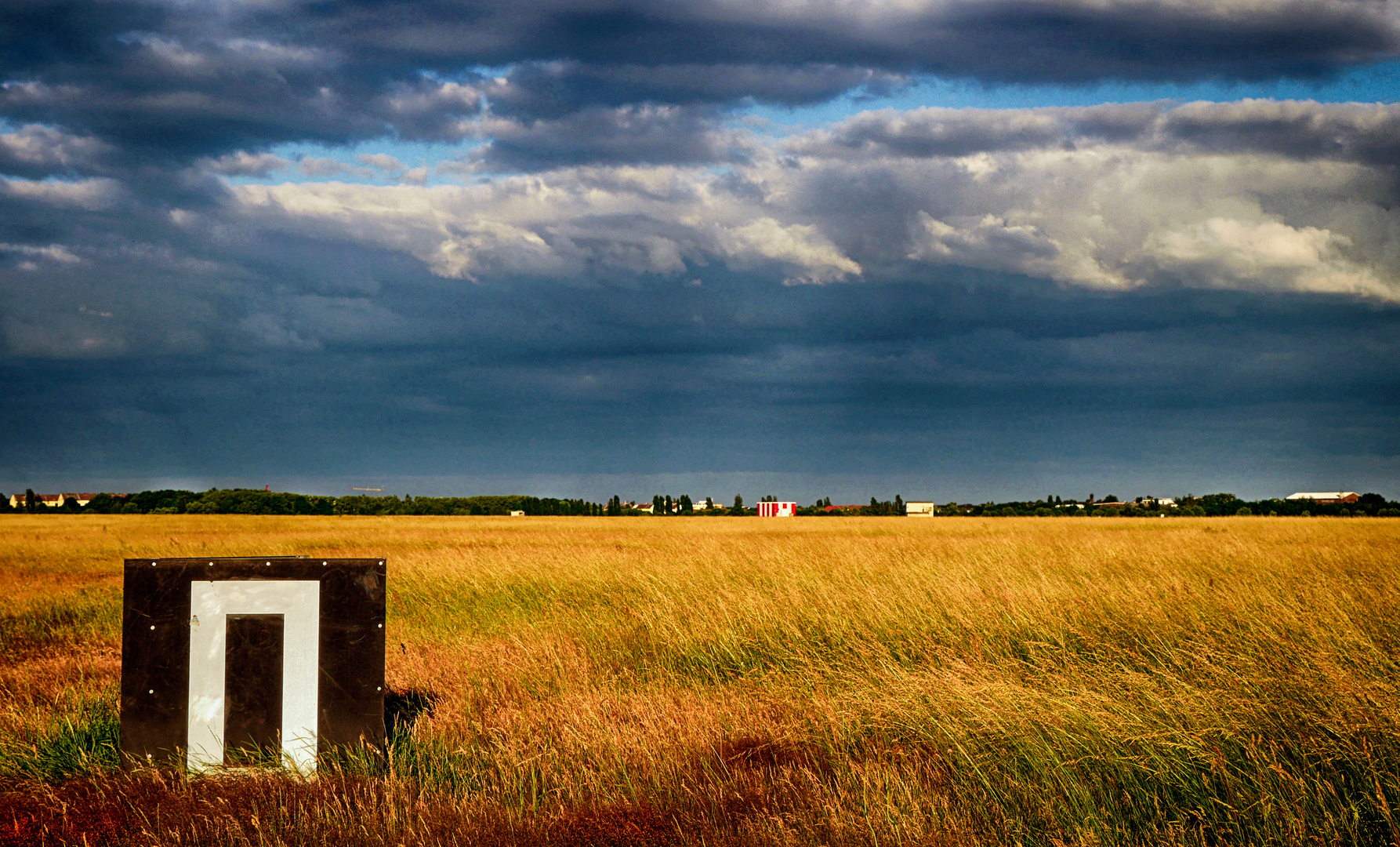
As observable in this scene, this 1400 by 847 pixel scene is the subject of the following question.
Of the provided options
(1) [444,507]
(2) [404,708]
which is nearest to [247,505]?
(1) [444,507]

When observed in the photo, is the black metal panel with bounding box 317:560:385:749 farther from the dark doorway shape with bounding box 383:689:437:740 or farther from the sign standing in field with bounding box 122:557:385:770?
the dark doorway shape with bounding box 383:689:437:740

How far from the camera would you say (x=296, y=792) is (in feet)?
16.0

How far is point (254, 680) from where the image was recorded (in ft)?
17.6

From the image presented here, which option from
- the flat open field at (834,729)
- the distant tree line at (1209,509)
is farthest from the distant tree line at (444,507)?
the flat open field at (834,729)

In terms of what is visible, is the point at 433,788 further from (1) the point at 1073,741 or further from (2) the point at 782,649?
(2) the point at 782,649

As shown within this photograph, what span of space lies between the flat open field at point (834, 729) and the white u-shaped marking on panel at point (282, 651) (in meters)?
0.28

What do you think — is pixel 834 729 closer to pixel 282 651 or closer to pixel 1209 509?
pixel 282 651

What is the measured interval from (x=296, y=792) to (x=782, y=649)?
4.82 metres

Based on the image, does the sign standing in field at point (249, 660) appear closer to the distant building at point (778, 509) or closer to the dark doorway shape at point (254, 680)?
the dark doorway shape at point (254, 680)

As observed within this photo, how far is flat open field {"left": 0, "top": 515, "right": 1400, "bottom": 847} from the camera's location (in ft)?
14.3

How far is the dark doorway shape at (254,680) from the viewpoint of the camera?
5328 millimetres

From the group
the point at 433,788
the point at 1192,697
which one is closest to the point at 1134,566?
the point at 1192,697

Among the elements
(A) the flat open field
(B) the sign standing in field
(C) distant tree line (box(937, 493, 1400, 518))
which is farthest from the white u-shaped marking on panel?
(C) distant tree line (box(937, 493, 1400, 518))

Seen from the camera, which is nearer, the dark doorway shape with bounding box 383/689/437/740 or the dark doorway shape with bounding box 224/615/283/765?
the dark doorway shape with bounding box 224/615/283/765
